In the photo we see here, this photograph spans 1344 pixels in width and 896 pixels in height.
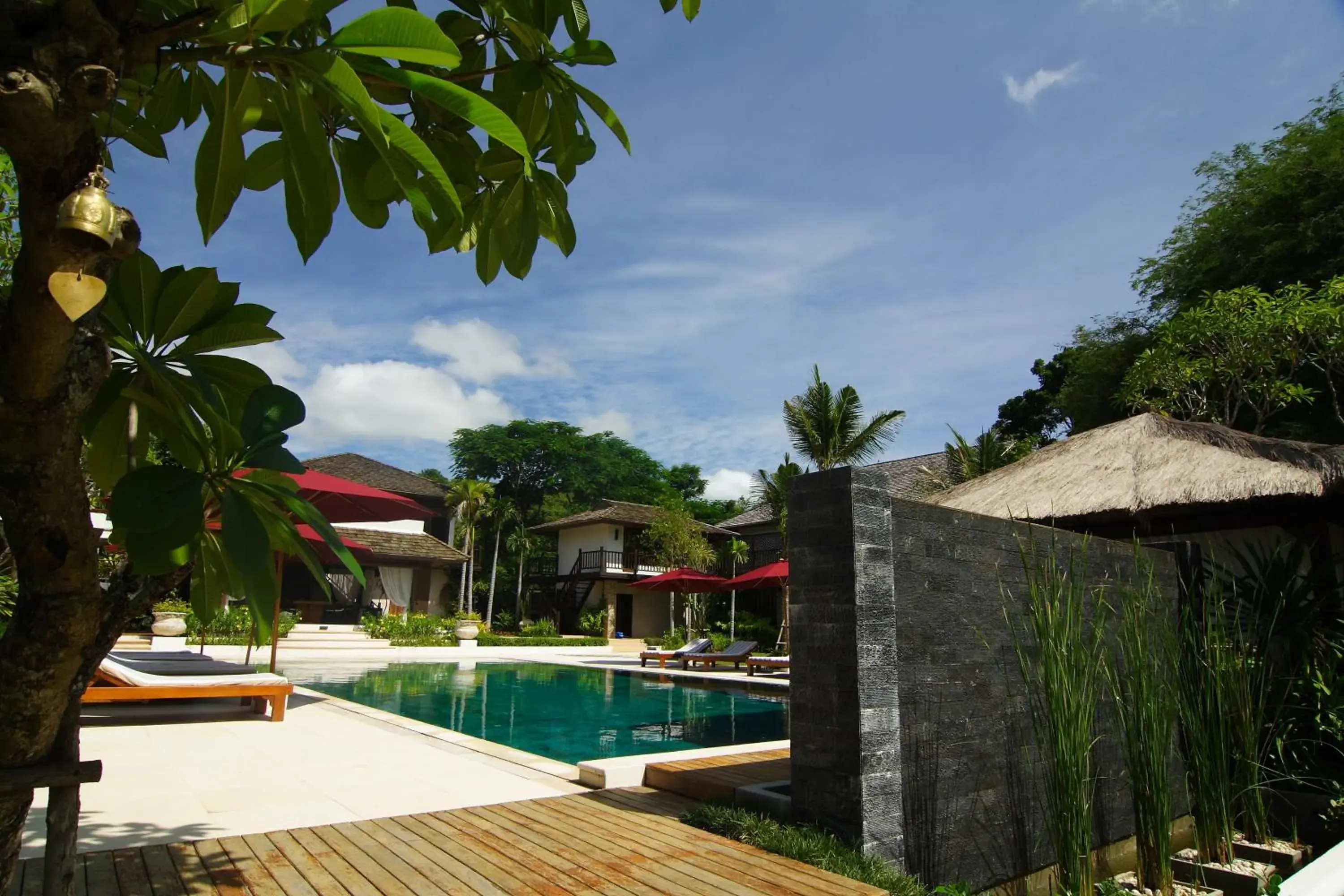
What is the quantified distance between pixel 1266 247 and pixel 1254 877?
16527 millimetres

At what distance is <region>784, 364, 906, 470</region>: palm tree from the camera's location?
1997cm

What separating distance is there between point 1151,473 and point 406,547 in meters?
25.0

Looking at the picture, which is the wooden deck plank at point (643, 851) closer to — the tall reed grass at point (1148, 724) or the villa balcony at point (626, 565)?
the tall reed grass at point (1148, 724)

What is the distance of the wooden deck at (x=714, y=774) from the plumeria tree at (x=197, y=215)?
353 cm

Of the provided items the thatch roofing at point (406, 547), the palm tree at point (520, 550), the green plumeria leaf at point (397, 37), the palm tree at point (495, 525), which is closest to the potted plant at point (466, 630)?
the thatch roofing at point (406, 547)

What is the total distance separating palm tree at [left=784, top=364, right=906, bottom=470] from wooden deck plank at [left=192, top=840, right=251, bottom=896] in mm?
17487

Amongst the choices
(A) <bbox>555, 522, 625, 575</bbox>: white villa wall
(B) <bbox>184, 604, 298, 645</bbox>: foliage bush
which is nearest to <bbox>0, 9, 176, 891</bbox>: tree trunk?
(B) <bbox>184, 604, 298, 645</bbox>: foliage bush

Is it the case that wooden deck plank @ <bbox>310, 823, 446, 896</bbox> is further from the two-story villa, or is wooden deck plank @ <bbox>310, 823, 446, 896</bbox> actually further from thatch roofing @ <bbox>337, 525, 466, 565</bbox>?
the two-story villa

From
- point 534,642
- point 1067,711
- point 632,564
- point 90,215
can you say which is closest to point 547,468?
point 632,564

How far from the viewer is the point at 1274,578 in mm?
6113

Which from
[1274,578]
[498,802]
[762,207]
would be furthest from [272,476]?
[762,207]

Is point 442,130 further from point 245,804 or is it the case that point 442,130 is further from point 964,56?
point 964,56

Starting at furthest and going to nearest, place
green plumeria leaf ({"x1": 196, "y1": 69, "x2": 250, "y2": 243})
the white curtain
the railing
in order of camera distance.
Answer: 1. the railing
2. the white curtain
3. green plumeria leaf ({"x1": 196, "y1": 69, "x2": 250, "y2": 243})

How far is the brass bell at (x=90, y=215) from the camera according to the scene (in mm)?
830
